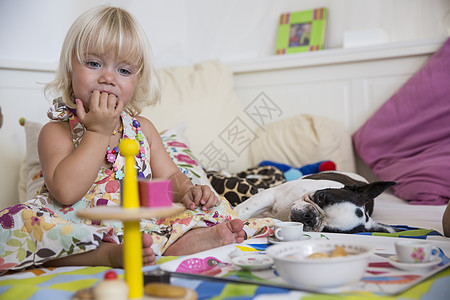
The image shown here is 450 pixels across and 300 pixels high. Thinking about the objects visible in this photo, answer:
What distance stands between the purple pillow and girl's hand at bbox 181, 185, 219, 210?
105 centimetres

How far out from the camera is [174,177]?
1527 mm

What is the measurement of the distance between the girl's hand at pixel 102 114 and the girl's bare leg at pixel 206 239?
316mm

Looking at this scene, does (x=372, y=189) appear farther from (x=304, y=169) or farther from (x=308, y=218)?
(x=304, y=169)

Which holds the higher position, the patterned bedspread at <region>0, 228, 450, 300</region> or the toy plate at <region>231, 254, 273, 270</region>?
the toy plate at <region>231, 254, 273, 270</region>

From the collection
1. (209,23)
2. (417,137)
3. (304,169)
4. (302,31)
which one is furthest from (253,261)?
(209,23)

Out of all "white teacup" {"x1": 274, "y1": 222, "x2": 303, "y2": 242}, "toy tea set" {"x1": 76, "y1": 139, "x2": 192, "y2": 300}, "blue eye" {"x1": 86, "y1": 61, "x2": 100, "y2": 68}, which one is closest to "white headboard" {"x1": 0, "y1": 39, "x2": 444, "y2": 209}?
"blue eye" {"x1": 86, "y1": 61, "x2": 100, "y2": 68}

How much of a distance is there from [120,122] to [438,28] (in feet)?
5.76

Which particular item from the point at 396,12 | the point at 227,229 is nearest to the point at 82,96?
the point at 227,229

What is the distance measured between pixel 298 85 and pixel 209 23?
29.9 inches

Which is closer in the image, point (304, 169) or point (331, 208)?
point (331, 208)

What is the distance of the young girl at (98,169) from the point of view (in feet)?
3.62

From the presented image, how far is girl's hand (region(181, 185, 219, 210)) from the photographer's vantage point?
53.1 inches

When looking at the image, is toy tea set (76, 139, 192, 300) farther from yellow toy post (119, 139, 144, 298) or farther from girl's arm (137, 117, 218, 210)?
girl's arm (137, 117, 218, 210)

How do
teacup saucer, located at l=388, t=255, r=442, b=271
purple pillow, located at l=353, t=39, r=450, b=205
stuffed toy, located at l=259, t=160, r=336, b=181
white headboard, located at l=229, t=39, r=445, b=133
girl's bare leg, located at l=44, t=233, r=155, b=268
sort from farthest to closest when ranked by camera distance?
white headboard, located at l=229, t=39, r=445, b=133 → stuffed toy, located at l=259, t=160, r=336, b=181 → purple pillow, located at l=353, t=39, r=450, b=205 → girl's bare leg, located at l=44, t=233, r=155, b=268 → teacup saucer, located at l=388, t=255, r=442, b=271
